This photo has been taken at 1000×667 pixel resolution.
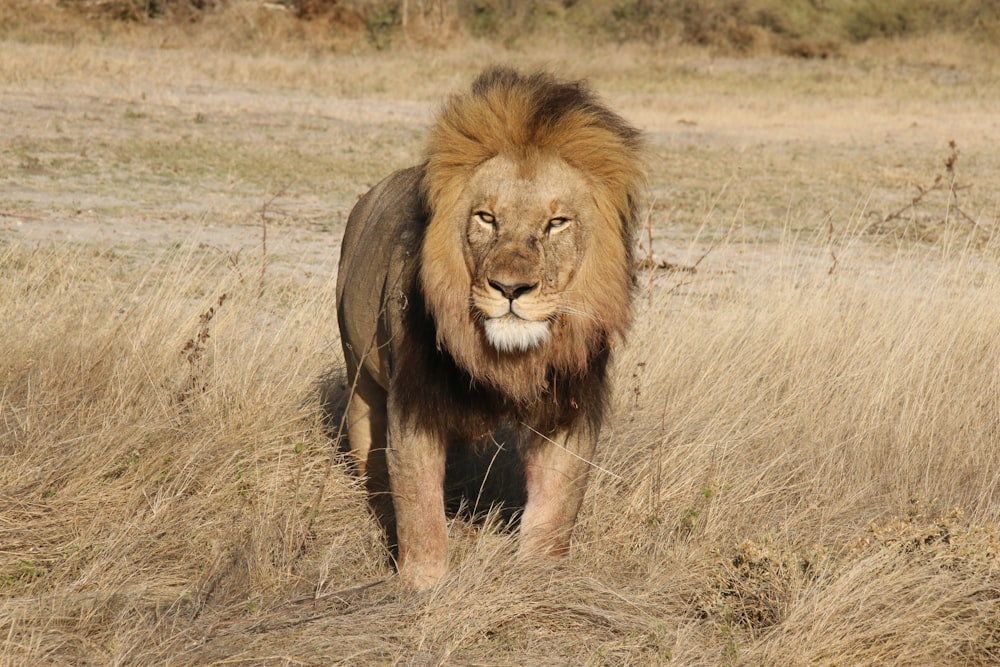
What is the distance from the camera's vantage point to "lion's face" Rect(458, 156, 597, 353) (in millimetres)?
3162

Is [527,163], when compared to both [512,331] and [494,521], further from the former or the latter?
[494,521]

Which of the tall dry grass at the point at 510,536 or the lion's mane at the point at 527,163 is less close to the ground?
the lion's mane at the point at 527,163

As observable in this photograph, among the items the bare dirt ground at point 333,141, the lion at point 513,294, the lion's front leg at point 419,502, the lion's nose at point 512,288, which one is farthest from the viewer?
the bare dirt ground at point 333,141

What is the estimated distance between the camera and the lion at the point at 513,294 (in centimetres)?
327

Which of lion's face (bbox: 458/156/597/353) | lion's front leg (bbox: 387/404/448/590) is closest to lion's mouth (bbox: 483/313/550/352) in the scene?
lion's face (bbox: 458/156/597/353)

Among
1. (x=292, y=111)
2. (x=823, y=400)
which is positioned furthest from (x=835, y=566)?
(x=292, y=111)

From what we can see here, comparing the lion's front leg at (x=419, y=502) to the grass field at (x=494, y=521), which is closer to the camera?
the grass field at (x=494, y=521)

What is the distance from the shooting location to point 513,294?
10.3ft

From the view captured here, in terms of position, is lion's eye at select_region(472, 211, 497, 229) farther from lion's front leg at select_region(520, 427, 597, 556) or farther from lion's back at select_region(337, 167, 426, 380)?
lion's front leg at select_region(520, 427, 597, 556)

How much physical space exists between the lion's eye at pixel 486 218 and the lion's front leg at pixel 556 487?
30.9 inches

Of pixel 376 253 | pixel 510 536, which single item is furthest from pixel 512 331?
pixel 376 253

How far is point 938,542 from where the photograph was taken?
3.76 metres

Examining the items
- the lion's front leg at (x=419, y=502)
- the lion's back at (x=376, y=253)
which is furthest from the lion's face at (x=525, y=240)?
the lion's front leg at (x=419, y=502)

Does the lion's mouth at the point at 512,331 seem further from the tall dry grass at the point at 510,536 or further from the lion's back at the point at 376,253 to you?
the tall dry grass at the point at 510,536
